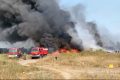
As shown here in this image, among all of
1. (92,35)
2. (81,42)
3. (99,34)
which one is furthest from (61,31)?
(99,34)

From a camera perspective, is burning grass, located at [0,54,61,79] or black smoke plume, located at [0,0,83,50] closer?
burning grass, located at [0,54,61,79]

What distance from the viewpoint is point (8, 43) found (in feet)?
381

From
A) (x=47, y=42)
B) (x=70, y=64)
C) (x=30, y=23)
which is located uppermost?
(x=30, y=23)

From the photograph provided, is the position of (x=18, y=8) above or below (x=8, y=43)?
above

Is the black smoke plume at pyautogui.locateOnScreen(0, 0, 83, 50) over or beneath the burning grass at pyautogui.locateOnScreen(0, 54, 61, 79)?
over

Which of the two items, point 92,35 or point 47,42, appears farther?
point 92,35

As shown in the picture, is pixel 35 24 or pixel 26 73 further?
pixel 35 24

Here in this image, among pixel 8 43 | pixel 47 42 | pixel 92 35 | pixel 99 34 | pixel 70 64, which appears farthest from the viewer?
pixel 99 34

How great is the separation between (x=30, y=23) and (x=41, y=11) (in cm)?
828

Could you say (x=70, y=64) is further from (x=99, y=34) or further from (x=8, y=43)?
(x=99, y=34)

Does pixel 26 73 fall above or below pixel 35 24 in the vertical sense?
below

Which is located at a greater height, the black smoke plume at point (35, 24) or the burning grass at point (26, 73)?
→ the black smoke plume at point (35, 24)

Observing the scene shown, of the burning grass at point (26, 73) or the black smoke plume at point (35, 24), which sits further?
the black smoke plume at point (35, 24)

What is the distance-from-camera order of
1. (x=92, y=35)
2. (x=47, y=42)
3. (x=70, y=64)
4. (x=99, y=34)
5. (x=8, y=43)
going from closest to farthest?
(x=70, y=64) < (x=47, y=42) < (x=8, y=43) < (x=92, y=35) < (x=99, y=34)
